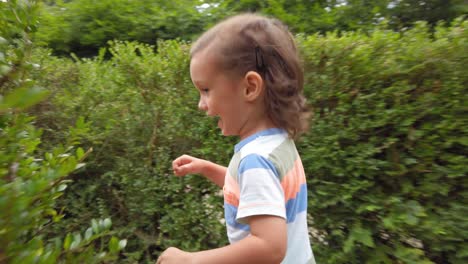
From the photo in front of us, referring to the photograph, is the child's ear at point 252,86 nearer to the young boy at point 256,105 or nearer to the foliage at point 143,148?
the young boy at point 256,105

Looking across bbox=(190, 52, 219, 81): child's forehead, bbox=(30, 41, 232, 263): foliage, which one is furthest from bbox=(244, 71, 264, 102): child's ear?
bbox=(30, 41, 232, 263): foliage

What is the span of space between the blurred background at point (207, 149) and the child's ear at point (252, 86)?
2.09 feet

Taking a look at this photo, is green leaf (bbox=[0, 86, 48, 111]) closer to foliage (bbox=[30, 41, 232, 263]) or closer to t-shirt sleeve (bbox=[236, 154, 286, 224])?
t-shirt sleeve (bbox=[236, 154, 286, 224])

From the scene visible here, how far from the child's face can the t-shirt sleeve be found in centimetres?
22

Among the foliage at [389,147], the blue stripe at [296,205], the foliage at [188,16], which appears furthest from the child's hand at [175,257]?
the foliage at [188,16]

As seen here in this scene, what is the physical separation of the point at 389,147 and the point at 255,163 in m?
1.32

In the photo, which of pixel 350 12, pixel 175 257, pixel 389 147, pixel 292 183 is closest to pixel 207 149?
pixel 389 147

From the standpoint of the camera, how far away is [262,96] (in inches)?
61.7

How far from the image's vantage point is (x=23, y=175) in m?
1.19

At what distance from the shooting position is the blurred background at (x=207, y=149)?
4.39 feet

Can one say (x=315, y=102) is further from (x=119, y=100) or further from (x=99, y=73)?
(x=99, y=73)

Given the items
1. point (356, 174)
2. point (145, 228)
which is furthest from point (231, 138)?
point (145, 228)

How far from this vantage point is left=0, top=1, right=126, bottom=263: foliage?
2.93 ft

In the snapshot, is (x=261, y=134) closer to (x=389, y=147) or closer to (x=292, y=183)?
(x=292, y=183)
